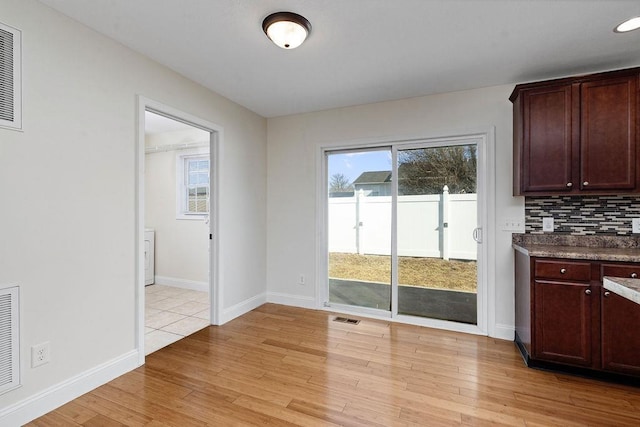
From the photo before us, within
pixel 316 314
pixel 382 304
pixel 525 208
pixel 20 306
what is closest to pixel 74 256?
pixel 20 306

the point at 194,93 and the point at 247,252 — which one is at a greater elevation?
the point at 194,93

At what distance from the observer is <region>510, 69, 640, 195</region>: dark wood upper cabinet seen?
7.75 ft

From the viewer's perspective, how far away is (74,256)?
2.03 m

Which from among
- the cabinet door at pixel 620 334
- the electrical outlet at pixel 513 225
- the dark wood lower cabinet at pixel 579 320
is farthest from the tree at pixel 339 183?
the cabinet door at pixel 620 334

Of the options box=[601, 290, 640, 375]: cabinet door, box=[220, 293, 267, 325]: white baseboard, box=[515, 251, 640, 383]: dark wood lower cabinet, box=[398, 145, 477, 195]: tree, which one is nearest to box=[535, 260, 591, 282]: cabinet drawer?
box=[515, 251, 640, 383]: dark wood lower cabinet

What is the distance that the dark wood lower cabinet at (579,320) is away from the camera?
215cm

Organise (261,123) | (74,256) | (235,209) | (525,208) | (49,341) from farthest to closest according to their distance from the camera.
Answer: (261,123)
(235,209)
(525,208)
(74,256)
(49,341)

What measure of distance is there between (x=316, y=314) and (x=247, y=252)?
3.81ft

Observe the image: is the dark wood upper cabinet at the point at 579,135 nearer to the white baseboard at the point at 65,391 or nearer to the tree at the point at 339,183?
the tree at the point at 339,183

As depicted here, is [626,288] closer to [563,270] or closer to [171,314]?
[563,270]

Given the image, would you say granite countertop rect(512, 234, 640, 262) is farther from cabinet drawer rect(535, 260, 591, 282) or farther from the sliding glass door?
the sliding glass door

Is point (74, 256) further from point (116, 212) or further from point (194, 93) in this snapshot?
point (194, 93)

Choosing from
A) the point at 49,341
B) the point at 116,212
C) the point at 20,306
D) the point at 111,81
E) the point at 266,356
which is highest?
the point at 111,81

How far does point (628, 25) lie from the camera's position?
6.61 feet
